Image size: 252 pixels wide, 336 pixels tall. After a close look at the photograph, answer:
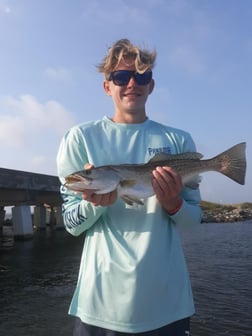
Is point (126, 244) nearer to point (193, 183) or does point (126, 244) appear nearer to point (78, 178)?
point (78, 178)

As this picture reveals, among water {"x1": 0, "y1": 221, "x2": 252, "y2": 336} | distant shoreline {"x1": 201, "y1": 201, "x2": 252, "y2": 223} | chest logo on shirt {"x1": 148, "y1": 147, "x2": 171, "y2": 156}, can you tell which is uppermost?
chest logo on shirt {"x1": 148, "y1": 147, "x2": 171, "y2": 156}

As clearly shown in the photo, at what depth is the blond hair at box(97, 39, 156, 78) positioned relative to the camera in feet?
13.4

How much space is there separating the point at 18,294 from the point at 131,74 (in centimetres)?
1498

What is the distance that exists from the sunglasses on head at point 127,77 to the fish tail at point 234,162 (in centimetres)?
136

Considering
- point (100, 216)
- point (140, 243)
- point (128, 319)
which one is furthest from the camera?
point (100, 216)

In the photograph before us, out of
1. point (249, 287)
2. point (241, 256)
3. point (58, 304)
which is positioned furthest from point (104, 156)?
point (241, 256)

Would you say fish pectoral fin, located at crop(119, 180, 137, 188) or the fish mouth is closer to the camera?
the fish mouth

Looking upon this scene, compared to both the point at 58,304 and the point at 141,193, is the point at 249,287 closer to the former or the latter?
the point at 58,304

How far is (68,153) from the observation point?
3.98 metres

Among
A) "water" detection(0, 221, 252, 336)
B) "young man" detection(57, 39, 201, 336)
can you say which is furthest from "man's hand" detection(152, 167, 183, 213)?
"water" detection(0, 221, 252, 336)

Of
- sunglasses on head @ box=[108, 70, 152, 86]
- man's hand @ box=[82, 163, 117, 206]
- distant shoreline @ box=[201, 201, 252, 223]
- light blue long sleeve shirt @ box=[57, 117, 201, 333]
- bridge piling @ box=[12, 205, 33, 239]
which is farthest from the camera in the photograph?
distant shoreline @ box=[201, 201, 252, 223]

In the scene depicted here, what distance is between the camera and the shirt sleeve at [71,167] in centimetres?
368

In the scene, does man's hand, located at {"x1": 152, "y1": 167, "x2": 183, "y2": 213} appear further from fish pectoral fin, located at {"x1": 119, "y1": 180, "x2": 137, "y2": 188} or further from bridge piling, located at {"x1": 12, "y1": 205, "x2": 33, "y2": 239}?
bridge piling, located at {"x1": 12, "y1": 205, "x2": 33, "y2": 239}

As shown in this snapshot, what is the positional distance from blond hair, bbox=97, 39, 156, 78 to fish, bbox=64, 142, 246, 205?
3.62 ft
